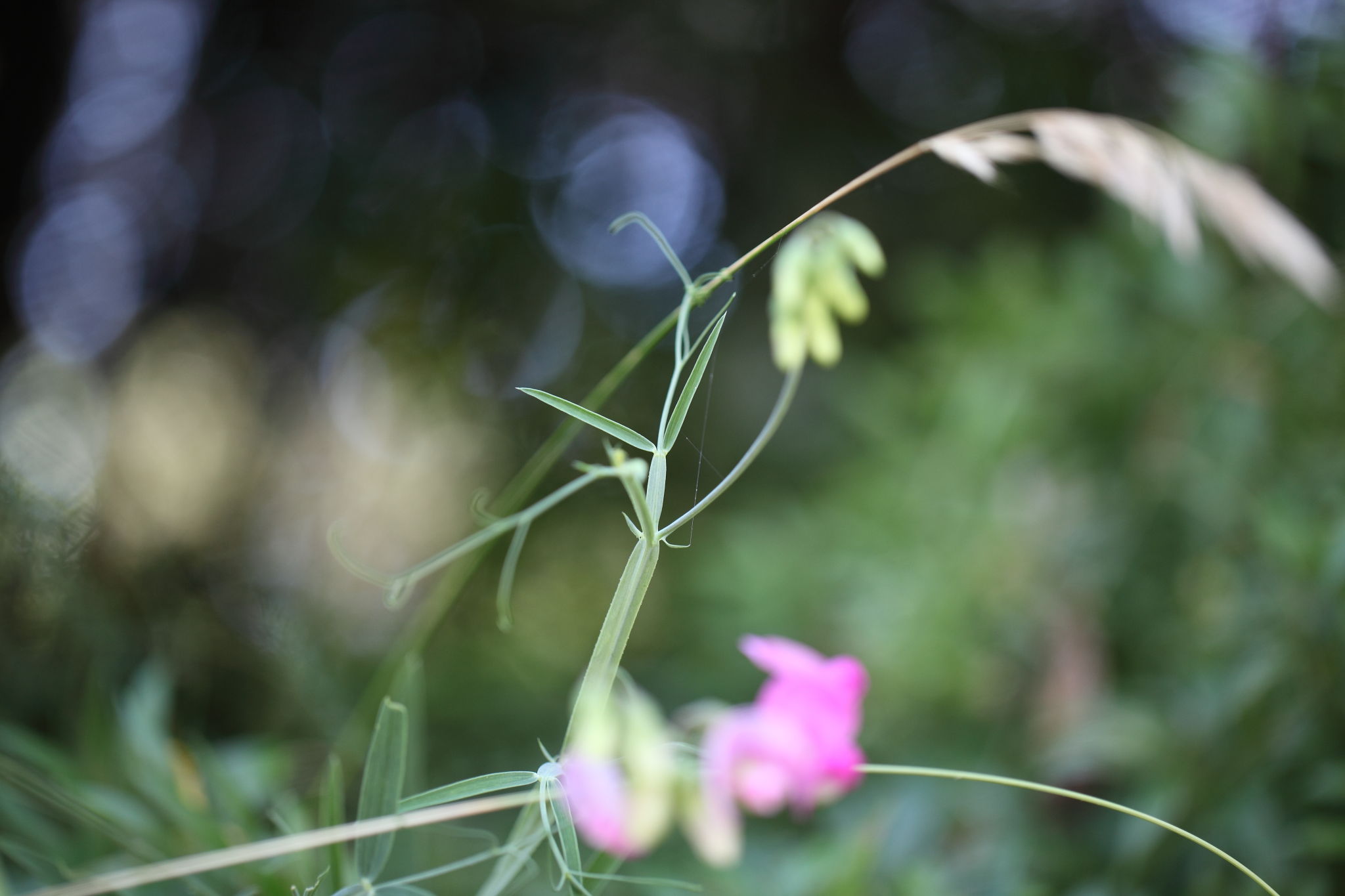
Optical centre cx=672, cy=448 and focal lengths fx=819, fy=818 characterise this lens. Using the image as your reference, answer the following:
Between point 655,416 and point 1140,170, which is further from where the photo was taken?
point 655,416

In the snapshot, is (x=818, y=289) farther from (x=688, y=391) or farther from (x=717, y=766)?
(x=717, y=766)

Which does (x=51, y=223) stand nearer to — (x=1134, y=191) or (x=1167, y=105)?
(x=1134, y=191)

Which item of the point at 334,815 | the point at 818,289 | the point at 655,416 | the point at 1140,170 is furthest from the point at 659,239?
the point at 655,416

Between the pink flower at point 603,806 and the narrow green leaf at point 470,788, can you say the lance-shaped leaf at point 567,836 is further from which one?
the pink flower at point 603,806

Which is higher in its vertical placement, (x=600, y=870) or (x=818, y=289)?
(x=818, y=289)

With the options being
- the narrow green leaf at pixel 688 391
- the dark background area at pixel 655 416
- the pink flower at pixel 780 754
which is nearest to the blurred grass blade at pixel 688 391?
the narrow green leaf at pixel 688 391

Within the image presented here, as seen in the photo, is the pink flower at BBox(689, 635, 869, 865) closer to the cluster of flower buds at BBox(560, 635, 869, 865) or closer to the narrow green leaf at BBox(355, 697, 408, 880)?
the cluster of flower buds at BBox(560, 635, 869, 865)

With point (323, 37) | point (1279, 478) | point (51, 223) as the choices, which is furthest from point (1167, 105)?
point (51, 223)
